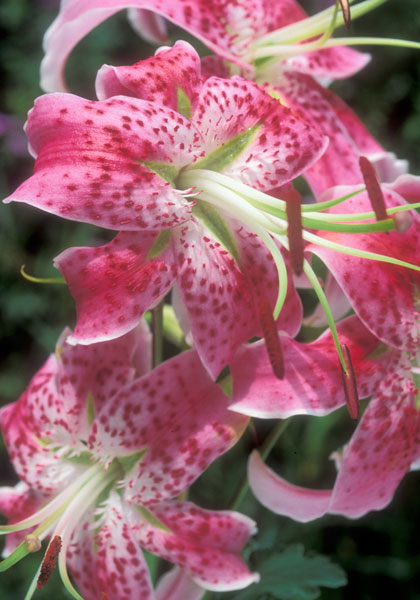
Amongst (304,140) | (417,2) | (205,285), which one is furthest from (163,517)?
(417,2)

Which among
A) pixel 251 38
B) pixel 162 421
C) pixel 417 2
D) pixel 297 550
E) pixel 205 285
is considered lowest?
pixel 297 550

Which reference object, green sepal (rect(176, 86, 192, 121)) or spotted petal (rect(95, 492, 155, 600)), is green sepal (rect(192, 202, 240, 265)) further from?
spotted petal (rect(95, 492, 155, 600))

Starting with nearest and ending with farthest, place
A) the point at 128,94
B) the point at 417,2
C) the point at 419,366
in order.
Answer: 1. the point at 128,94
2. the point at 419,366
3. the point at 417,2

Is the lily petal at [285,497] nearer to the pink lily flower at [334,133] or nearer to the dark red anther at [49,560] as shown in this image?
the dark red anther at [49,560]

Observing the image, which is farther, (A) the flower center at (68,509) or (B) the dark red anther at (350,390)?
(A) the flower center at (68,509)

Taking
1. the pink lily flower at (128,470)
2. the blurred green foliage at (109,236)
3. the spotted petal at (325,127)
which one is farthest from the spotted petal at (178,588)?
the blurred green foliage at (109,236)

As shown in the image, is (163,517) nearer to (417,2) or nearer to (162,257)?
(162,257)
